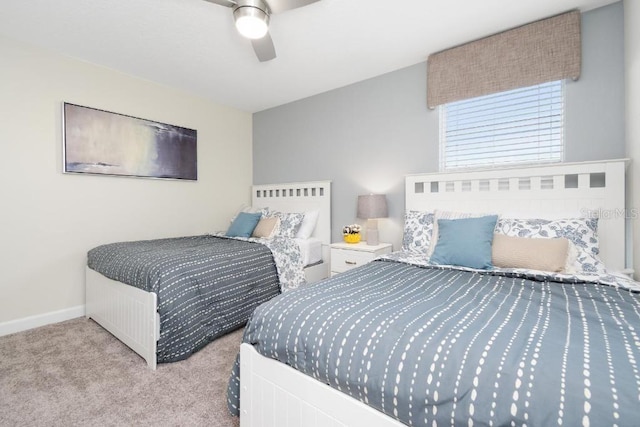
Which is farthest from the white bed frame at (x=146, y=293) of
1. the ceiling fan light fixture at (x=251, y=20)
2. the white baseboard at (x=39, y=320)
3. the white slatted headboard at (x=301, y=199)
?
the ceiling fan light fixture at (x=251, y=20)

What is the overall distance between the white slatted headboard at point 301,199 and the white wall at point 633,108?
244 centimetres

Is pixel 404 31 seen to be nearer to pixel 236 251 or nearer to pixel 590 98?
pixel 590 98

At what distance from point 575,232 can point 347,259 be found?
5.44 ft

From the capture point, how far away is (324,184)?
350cm

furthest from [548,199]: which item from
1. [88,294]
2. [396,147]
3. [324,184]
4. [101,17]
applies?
[88,294]

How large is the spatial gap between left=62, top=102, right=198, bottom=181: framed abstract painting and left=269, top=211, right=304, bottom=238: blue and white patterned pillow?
4.16ft

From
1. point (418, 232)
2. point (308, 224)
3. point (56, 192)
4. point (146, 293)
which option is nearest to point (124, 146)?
point (56, 192)

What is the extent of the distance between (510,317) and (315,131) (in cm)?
304

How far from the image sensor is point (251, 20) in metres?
1.78

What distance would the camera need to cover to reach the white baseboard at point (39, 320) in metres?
2.41

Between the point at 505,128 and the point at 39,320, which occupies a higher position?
the point at 505,128

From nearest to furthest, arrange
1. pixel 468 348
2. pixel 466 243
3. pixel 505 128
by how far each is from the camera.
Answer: pixel 468 348
pixel 466 243
pixel 505 128

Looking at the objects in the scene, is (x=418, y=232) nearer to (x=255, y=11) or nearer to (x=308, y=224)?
(x=308, y=224)

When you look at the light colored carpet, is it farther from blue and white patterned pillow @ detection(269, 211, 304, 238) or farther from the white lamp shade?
the white lamp shade
